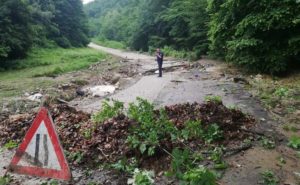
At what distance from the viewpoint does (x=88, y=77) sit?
74.6 feet

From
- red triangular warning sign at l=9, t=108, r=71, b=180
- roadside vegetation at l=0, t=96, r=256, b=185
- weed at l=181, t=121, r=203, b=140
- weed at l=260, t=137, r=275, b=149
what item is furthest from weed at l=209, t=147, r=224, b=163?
red triangular warning sign at l=9, t=108, r=71, b=180

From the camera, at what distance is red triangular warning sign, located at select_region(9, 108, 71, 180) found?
408 centimetres

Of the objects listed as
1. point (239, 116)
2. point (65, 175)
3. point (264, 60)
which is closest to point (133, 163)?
point (65, 175)

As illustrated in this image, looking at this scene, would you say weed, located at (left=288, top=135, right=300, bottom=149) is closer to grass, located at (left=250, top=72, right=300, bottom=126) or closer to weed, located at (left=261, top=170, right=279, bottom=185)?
grass, located at (left=250, top=72, right=300, bottom=126)

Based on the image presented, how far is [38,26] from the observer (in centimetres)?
3603

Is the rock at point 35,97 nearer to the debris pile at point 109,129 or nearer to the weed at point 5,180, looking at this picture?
the debris pile at point 109,129

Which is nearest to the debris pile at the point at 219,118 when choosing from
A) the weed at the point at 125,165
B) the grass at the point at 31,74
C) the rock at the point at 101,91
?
the weed at the point at 125,165

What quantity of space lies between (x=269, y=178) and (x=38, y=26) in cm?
3499

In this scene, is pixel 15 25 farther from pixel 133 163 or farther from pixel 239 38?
pixel 133 163

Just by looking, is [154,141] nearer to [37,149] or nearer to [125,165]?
[125,165]

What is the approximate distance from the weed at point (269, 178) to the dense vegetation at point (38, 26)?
25150 millimetres

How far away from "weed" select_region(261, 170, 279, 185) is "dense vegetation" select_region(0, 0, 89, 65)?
82.5 ft

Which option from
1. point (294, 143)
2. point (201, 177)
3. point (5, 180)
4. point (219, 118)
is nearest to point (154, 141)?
point (219, 118)

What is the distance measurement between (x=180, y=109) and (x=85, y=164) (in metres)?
2.91
